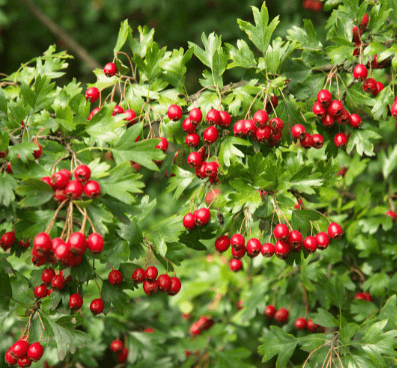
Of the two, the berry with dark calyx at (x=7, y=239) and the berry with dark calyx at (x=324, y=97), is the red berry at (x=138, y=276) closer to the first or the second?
the berry with dark calyx at (x=7, y=239)

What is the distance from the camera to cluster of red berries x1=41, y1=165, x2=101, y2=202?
104 cm

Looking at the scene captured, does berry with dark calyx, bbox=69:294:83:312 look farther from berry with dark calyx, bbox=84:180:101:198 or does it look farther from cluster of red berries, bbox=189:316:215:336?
cluster of red berries, bbox=189:316:215:336

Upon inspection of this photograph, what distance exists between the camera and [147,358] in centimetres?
230

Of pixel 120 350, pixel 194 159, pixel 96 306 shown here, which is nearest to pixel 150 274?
pixel 96 306

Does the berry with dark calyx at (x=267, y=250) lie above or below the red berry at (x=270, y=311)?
above

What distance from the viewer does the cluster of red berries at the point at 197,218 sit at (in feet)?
4.50

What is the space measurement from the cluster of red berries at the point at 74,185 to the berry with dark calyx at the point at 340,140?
977 millimetres

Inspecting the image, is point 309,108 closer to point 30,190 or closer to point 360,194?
point 360,194

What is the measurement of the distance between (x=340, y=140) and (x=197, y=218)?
2.19 feet

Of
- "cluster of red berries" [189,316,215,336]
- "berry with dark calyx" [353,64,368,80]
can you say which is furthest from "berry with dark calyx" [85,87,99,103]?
"cluster of red berries" [189,316,215,336]

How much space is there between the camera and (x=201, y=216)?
4.49 feet

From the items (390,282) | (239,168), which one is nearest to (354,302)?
(390,282)

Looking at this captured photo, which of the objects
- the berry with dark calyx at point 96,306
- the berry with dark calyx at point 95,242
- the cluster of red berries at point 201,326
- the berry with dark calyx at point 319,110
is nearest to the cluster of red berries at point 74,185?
the berry with dark calyx at point 95,242

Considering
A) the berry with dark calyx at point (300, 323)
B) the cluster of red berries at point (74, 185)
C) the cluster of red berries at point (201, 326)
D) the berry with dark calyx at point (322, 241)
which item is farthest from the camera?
the cluster of red berries at point (201, 326)
